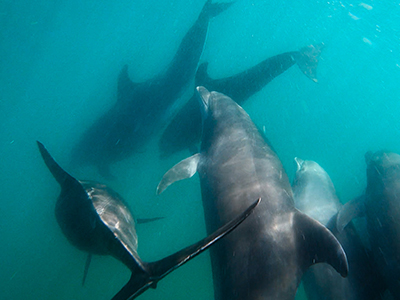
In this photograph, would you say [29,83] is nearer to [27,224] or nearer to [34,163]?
[34,163]

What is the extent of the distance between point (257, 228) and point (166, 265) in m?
1.63

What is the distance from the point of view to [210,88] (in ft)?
31.9

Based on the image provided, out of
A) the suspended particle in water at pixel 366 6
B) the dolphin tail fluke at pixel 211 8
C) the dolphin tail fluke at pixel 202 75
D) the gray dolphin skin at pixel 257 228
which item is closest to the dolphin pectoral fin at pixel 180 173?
the gray dolphin skin at pixel 257 228

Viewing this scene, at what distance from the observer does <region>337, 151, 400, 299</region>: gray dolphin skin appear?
14.1 ft

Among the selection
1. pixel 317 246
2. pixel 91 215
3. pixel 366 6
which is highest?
pixel 91 215

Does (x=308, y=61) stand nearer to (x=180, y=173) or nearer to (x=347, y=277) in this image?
(x=180, y=173)

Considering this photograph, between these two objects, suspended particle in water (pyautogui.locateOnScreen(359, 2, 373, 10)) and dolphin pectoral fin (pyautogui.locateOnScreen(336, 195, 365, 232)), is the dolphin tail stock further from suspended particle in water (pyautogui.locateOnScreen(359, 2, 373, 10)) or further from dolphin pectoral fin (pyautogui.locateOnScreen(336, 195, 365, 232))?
suspended particle in water (pyautogui.locateOnScreen(359, 2, 373, 10))

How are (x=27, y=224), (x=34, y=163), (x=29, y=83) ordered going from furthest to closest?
(x=29, y=83), (x=34, y=163), (x=27, y=224)

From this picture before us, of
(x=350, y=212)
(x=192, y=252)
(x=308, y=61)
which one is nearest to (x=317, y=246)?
(x=192, y=252)

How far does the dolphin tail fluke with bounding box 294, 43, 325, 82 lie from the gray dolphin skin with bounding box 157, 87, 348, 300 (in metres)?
7.28

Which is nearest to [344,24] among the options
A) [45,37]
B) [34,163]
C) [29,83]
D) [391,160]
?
[391,160]

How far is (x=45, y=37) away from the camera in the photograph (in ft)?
112

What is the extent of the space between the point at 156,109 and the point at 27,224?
503 inches

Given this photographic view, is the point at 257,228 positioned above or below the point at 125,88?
below
